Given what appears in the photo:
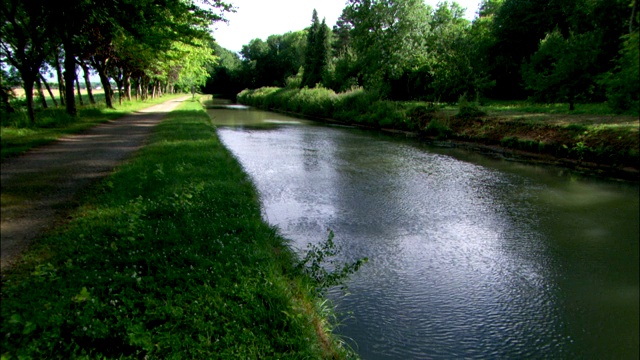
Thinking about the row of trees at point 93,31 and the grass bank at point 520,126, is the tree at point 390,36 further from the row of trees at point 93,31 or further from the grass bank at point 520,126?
the row of trees at point 93,31

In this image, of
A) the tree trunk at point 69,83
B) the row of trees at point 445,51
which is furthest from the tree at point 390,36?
the tree trunk at point 69,83

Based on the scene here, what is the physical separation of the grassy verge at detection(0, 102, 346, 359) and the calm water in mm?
1134

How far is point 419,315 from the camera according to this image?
5.20 m

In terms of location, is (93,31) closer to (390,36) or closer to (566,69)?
(566,69)

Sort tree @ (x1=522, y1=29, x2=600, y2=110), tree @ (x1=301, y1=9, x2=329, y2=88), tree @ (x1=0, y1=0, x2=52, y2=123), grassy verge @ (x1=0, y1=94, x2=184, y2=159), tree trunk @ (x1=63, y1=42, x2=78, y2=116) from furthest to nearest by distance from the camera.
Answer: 1. tree @ (x1=301, y1=9, x2=329, y2=88)
2. tree trunk @ (x1=63, y1=42, x2=78, y2=116)
3. tree @ (x1=0, y1=0, x2=52, y2=123)
4. grassy verge @ (x1=0, y1=94, x2=184, y2=159)
5. tree @ (x1=522, y1=29, x2=600, y2=110)

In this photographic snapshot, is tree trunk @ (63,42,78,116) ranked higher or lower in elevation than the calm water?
higher

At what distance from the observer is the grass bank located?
10820 mm

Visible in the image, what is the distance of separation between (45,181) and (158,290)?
401cm

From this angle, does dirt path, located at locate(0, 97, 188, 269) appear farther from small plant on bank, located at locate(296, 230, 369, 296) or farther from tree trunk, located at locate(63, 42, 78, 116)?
tree trunk, located at locate(63, 42, 78, 116)

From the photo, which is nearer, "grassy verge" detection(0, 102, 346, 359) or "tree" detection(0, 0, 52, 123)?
"grassy verge" detection(0, 102, 346, 359)

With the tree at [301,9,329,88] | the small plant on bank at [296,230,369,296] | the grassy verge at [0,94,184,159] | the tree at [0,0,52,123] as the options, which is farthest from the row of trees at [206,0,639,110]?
the tree at [0,0,52,123]

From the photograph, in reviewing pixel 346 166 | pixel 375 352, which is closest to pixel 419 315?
pixel 375 352

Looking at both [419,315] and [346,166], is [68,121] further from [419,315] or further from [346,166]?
Result: [419,315]

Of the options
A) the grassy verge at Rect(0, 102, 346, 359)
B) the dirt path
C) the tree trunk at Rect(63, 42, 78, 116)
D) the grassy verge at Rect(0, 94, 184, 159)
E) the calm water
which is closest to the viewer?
the grassy verge at Rect(0, 102, 346, 359)
